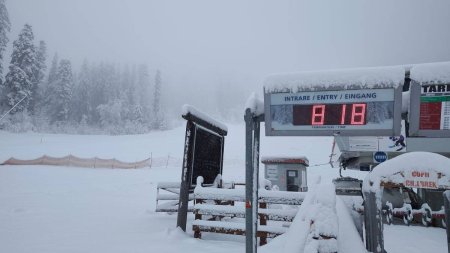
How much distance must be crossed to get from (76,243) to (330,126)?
5267mm

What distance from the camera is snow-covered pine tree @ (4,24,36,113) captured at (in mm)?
45719

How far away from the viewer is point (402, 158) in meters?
3.46

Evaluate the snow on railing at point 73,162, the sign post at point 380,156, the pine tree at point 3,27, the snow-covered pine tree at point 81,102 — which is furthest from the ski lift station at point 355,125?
the snow-covered pine tree at point 81,102

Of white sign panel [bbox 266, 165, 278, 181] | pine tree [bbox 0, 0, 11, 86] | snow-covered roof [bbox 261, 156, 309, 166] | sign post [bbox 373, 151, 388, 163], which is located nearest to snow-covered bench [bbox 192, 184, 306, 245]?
sign post [bbox 373, 151, 388, 163]

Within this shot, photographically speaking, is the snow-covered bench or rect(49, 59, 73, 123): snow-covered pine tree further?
rect(49, 59, 73, 123): snow-covered pine tree

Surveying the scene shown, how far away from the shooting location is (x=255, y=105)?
4.13 meters

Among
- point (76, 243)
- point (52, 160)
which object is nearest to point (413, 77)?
point (76, 243)

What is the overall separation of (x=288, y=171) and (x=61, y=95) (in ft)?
181

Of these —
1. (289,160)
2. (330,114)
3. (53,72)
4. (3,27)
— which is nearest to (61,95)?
(53,72)

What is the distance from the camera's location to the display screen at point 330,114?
3.91 m

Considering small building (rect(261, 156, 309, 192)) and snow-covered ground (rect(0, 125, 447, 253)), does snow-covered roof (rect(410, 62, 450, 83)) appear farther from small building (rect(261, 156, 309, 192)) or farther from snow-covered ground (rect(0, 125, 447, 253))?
small building (rect(261, 156, 309, 192))

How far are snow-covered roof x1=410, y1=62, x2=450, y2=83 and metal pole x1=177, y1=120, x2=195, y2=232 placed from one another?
4.95 meters

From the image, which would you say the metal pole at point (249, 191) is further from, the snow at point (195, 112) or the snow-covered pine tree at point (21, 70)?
the snow-covered pine tree at point (21, 70)

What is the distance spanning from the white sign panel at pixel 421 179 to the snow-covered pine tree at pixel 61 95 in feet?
211
